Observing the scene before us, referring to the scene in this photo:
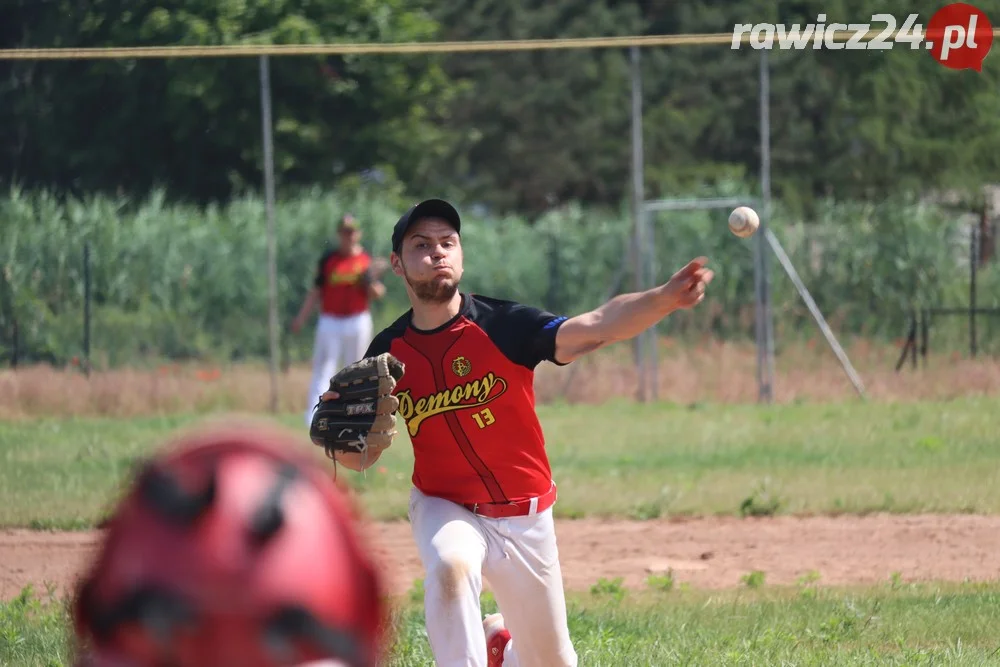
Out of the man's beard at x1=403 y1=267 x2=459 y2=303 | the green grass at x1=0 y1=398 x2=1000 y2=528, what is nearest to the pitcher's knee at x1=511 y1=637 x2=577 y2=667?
the man's beard at x1=403 y1=267 x2=459 y2=303

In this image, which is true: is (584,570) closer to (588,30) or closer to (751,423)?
(751,423)

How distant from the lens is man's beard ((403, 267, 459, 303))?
4988mm

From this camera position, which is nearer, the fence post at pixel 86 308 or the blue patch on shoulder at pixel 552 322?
the blue patch on shoulder at pixel 552 322

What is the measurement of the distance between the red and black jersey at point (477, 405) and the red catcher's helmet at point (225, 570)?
11.8ft

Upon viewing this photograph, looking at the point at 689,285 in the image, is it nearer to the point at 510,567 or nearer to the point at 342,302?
the point at 510,567

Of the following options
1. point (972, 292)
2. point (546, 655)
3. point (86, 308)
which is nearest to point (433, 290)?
point (546, 655)

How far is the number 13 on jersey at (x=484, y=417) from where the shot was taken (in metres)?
4.94

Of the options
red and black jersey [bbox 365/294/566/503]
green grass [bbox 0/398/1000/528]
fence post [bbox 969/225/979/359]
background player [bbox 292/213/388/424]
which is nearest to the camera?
red and black jersey [bbox 365/294/566/503]

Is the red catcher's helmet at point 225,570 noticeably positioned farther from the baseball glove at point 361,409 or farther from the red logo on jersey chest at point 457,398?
the red logo on jersey chest at point 457,398

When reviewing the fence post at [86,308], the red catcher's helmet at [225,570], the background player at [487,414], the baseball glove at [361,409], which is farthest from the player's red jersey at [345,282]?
the red catcher's helmet at [225,570]

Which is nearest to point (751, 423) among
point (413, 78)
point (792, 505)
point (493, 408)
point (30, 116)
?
point (792, 505)

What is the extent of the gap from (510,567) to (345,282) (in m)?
8.79

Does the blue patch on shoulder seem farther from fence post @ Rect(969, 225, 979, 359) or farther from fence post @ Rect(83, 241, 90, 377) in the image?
fence post @ Rect(969, 225, 979, 359)

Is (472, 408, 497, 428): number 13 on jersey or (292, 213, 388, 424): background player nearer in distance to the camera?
(472, 408, 497, 428): number 13 on jersey
